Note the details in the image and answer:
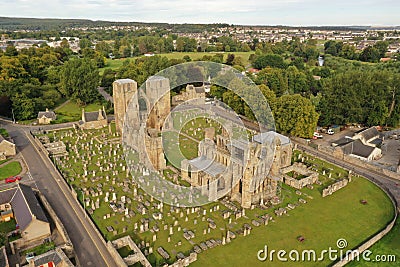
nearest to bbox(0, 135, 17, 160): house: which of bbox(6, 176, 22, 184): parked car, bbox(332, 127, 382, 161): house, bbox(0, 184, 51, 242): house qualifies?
bbox(6, 176, 22, 184): parked car

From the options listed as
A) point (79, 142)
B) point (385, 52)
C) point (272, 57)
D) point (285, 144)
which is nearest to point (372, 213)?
point (285, 144)

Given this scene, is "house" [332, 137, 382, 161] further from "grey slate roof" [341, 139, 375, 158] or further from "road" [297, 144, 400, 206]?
"road" [297, 144, 400, 206]

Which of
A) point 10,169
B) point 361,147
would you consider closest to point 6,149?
point 10,169

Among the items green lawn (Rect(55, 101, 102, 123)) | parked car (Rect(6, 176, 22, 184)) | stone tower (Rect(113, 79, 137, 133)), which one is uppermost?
stone tower (Rect(113, 79, 137, 133))

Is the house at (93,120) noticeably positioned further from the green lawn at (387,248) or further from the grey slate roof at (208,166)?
the green lawn at (387,248)

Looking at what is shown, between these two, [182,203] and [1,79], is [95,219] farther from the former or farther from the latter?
[1,79]

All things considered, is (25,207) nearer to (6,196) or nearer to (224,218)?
(6,196)

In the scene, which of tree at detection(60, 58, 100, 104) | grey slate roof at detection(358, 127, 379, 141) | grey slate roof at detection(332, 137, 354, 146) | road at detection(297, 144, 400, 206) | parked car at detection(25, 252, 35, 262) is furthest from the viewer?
tree at detection(60, 58, 100, 104)
